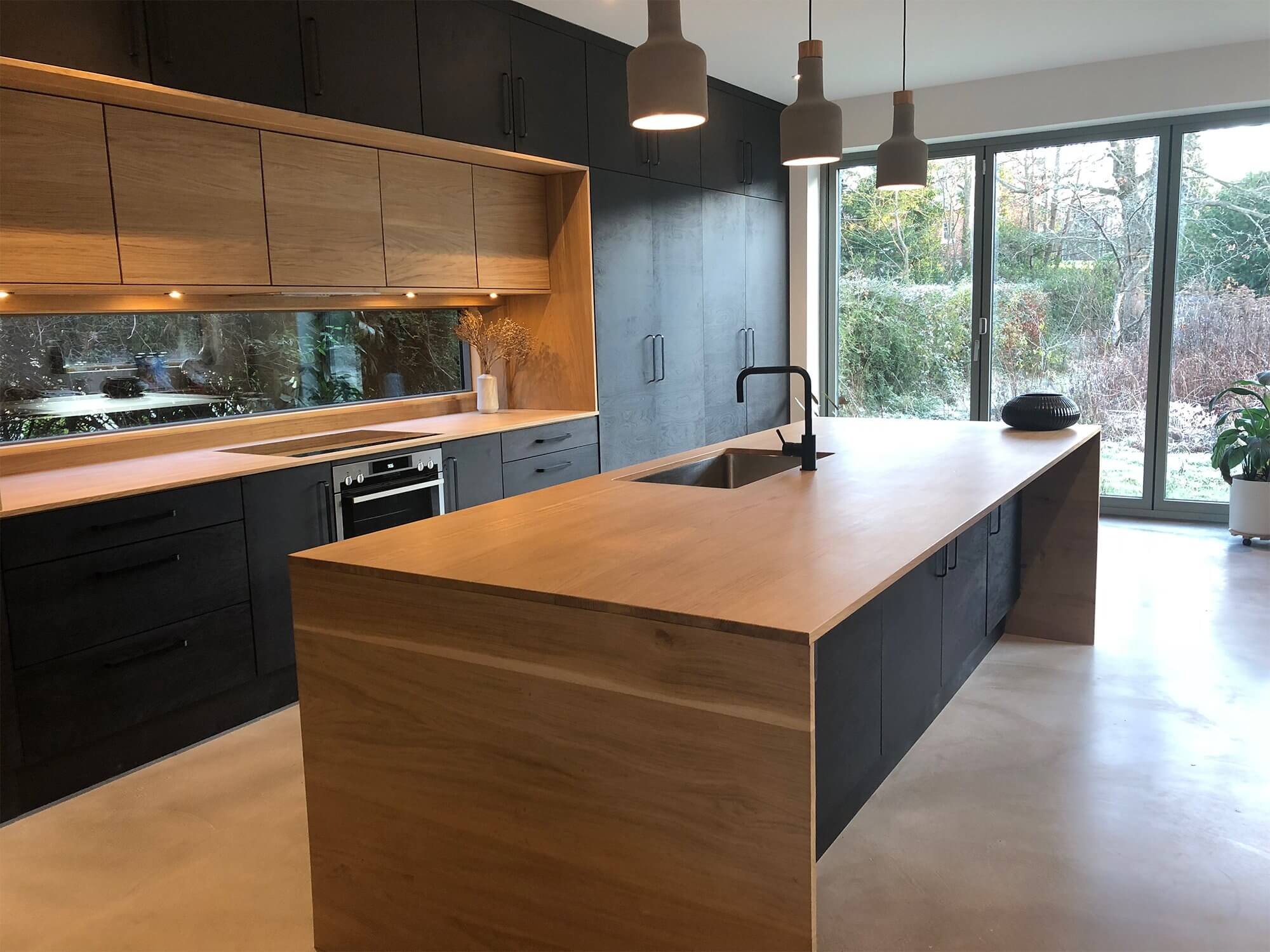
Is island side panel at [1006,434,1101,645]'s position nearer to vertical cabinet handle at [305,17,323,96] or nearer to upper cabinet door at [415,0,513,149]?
upper cabinet door at [415,0,513,149]

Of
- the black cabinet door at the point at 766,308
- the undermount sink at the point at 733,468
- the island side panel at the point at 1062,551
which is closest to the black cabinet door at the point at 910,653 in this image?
the undermount sink at the point at 733,468

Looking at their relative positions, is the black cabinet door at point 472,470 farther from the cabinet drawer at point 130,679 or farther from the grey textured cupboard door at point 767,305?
the grey textured cupboard door at point 767,305

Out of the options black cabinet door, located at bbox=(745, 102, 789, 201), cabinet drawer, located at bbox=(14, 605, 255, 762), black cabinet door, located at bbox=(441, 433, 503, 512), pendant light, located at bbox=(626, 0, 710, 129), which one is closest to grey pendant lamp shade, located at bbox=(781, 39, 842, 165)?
pendant light, located at bbox=(626, 0, 710, 129)

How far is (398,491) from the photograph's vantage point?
12.0ft

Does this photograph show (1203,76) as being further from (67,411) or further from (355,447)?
(67,411)

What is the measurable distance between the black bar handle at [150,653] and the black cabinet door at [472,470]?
1.17 m

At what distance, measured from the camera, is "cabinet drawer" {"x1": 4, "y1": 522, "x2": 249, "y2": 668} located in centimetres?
259

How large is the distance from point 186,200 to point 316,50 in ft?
2.32

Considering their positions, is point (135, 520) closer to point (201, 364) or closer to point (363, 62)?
point (201, 364)

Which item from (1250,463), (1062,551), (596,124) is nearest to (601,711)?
(1062,551)

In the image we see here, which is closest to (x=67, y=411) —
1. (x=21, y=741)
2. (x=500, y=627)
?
(x=21, y=741)

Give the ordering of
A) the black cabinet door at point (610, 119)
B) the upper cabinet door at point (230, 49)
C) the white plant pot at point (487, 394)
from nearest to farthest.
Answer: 1. the upper cabinet door at point (230, 49)
2. the black cabinet door at point (610, 119)
3. the white plant pot at point (487, 394)

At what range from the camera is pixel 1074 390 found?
6.06 m

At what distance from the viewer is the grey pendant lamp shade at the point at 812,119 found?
8.59 ft
